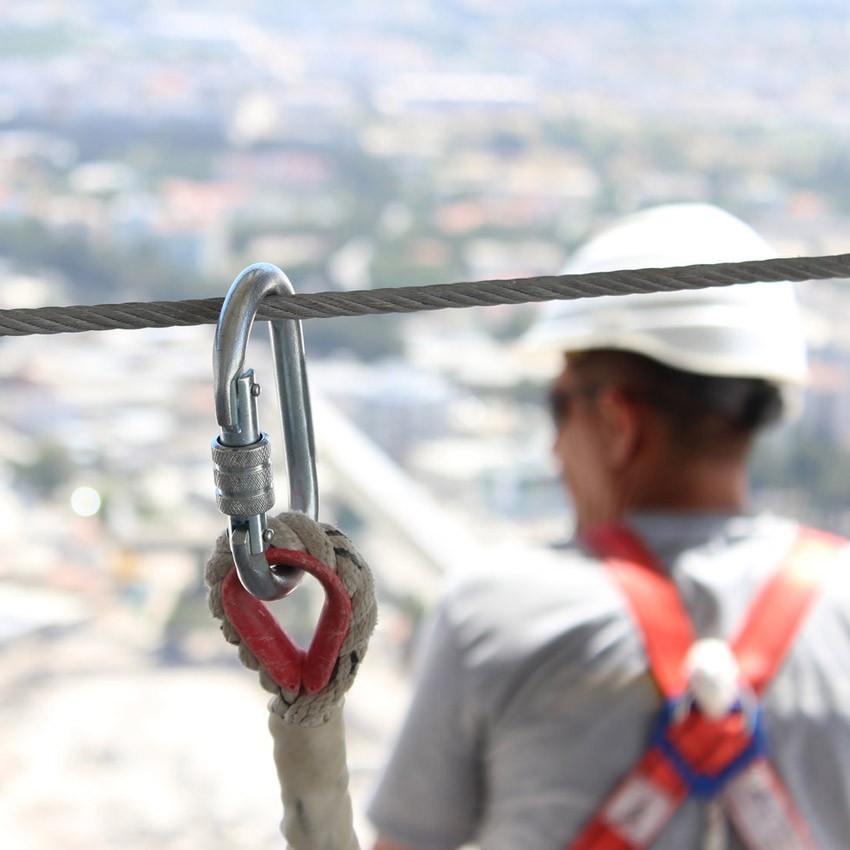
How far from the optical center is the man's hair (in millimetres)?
1078

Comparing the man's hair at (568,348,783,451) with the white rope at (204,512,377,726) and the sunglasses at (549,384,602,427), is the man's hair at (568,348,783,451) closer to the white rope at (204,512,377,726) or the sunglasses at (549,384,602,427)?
the sunglasses at (549,384,602,427)

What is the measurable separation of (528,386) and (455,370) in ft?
1.49

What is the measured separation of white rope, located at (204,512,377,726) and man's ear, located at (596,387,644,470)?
2.25 feet

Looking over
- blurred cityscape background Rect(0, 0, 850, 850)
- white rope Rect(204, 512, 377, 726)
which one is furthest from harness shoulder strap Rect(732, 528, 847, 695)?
white rope Rect(204, 512, 377, 726)

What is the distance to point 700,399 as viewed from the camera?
1.08 metres

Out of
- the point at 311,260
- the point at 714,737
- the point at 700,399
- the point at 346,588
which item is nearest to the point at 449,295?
the point at 346,588

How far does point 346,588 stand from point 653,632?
0.56 m

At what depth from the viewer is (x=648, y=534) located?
104cm

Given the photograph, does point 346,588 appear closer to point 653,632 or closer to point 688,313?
point 653,632

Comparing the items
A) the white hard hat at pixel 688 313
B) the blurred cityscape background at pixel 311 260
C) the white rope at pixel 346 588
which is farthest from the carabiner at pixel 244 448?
the blurred cityscape background at pixel 311 260

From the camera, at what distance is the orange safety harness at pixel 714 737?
87 cm

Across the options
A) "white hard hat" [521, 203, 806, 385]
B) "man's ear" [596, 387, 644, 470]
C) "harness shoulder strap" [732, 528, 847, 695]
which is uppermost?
"white hard hat" [521, 203, 806, 385]

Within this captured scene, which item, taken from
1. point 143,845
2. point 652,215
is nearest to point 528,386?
point 143,845

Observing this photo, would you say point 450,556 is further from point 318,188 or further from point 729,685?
point 318,188
